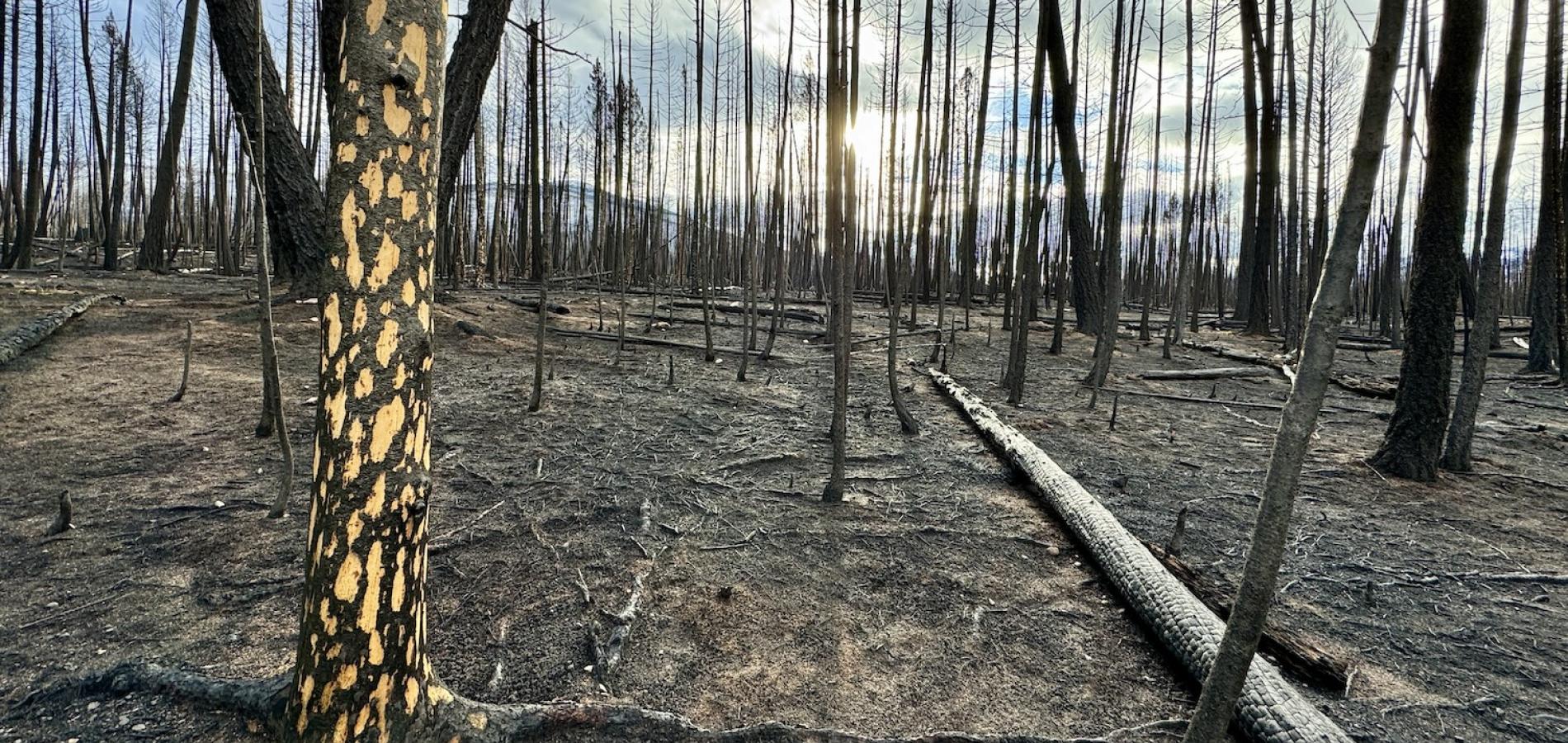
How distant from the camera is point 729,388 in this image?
576 cm

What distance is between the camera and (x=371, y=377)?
1279mm

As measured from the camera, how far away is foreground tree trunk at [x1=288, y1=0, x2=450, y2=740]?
1255mm

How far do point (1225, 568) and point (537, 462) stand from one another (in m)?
3.15

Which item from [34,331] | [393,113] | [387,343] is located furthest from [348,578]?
[34,331]

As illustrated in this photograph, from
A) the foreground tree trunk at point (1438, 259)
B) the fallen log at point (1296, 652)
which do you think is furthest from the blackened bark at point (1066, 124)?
the fallen log at point (1296, 652)

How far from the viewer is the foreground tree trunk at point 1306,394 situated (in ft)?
3.80

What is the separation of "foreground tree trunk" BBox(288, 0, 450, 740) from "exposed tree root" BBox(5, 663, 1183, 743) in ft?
0.69

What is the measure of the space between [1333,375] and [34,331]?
38.2 ft

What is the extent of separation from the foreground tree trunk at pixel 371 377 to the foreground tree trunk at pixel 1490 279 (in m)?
5.08

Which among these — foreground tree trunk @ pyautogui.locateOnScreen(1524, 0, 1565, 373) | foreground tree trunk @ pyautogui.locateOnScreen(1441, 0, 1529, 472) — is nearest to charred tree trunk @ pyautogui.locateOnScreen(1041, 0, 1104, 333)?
foreground tree trunk @ pyautogui.locateOnScreen(1441, 0, 1529, 472)

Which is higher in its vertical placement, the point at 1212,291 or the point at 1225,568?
the point at 1212,291

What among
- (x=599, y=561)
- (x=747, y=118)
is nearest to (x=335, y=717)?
(x=599, y=561)

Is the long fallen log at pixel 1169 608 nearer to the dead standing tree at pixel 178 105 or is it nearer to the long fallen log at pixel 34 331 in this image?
the long fallen log at pixel 34 331

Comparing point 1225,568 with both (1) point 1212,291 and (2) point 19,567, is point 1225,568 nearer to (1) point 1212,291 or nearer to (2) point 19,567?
(2) point 19,567
